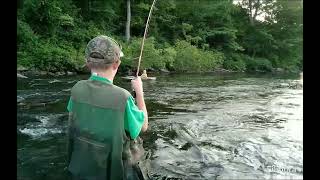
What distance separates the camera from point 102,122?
107 inches

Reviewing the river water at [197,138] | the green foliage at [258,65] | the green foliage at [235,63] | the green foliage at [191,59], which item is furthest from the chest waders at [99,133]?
the green foliage at [258,65]

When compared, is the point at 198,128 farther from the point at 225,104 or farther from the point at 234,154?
the point at 225,104

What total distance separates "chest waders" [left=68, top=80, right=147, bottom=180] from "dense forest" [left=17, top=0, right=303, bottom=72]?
1088 cm

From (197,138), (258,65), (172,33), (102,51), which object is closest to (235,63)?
(258,65)

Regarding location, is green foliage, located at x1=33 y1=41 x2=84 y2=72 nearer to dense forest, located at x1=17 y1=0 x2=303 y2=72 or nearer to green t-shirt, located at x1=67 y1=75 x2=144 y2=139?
dense forest, located at x1=17 y1=0 x2=303 y2=72

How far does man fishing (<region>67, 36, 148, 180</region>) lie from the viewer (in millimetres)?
2715

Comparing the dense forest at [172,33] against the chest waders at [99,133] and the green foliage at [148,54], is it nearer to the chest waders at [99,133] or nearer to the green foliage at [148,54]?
the green foliage at [148,54]

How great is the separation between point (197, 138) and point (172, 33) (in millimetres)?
25892

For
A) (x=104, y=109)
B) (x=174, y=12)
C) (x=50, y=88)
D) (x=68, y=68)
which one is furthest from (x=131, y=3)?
(x=104, y=109)

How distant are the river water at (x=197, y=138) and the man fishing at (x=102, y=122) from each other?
6.46ft

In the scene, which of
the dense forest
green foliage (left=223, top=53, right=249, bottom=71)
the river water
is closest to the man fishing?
the river water

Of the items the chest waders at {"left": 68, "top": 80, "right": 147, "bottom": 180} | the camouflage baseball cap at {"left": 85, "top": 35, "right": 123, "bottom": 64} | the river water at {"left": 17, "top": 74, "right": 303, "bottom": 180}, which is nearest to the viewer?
the chest waders at {"left": 68, "top": 80, "right": 147, "bottom": 180}

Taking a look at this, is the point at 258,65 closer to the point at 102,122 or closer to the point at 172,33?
the point at 172,33
